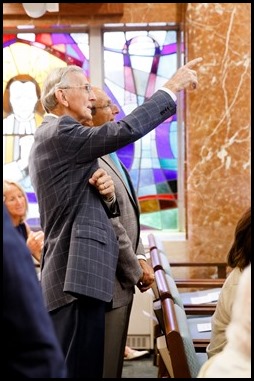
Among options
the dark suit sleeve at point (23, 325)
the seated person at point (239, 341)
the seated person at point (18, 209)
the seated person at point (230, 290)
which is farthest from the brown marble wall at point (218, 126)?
the dark suit sleeve at point (23, 325)

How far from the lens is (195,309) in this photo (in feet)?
13.4

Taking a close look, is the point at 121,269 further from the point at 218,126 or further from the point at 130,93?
the point at 130,93

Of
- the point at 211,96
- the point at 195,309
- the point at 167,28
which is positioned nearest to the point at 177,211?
the point at 211,96

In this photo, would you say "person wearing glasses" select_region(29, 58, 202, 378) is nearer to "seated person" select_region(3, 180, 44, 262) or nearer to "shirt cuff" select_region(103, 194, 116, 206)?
"shirt cuff" select_region(103, 194, 116, 206)

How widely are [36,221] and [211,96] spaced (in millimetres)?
1741

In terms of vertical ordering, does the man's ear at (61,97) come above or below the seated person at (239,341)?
above

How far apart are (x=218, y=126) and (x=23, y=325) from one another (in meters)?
4.40

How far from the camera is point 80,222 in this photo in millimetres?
2809

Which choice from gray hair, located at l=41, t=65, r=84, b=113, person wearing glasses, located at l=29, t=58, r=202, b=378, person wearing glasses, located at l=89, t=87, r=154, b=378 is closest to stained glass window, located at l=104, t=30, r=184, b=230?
person wearing glasses, located at l=89, t=87, r=154, b=378

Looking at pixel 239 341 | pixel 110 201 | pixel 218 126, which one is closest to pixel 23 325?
pixel 239 341

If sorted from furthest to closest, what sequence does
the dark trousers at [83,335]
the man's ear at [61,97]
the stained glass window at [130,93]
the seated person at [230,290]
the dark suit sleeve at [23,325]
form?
1. the stained glass window at [130,93]
2. the man's ear at [61,97]
3. the dark trousers at [83,335]
4. the seated person at [230,290]
5. the dark suit sleeve at [23,325]

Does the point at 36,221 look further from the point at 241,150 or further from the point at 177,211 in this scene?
the point at 241,150

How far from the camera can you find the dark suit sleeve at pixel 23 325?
135 centimetres

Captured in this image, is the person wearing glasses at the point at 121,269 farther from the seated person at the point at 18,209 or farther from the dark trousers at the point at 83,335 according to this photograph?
the seated person at the point at 18,209
